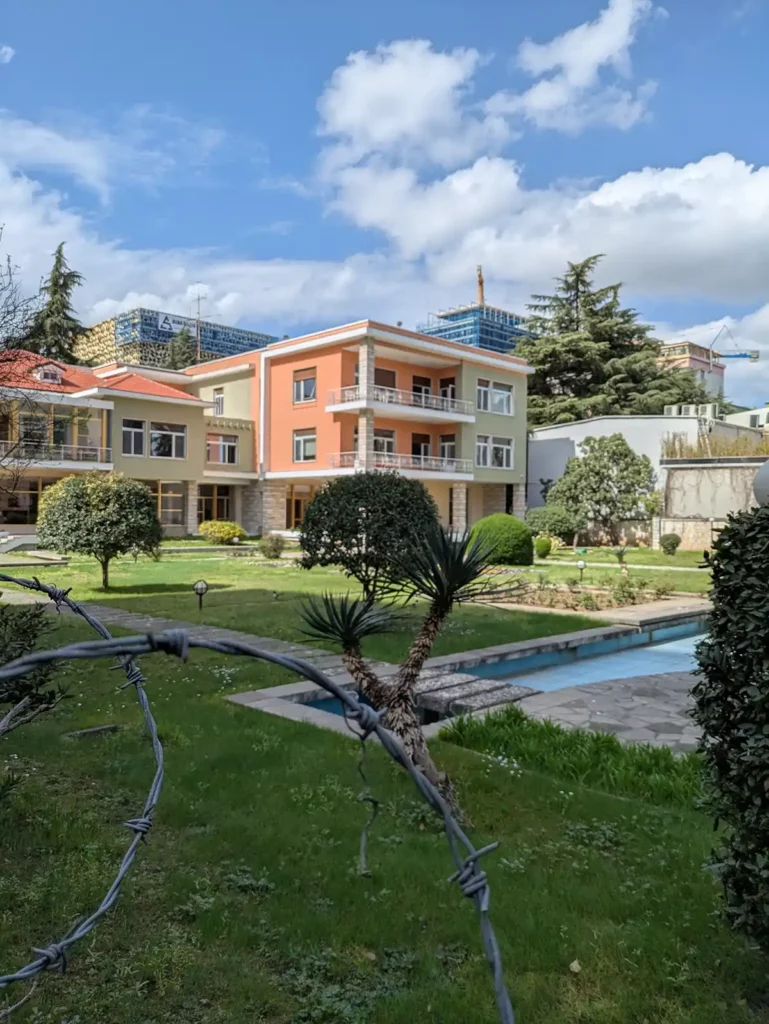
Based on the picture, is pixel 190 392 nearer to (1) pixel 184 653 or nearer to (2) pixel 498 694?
(2) pixel 498 694

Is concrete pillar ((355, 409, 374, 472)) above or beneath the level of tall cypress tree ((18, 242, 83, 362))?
beneath

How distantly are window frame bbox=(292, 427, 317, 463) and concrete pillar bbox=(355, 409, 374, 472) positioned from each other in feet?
8.73

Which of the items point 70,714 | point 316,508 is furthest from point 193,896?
point 316,508

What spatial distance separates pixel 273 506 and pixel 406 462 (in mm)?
6829

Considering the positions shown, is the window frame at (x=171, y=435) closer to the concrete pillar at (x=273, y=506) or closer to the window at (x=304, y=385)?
the concrete pillar at (x=273, y=506)

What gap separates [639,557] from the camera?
2508cm

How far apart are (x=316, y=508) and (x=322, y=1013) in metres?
8.22

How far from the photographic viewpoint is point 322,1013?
7.72 ft

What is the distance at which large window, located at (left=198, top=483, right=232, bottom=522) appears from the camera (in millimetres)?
35125

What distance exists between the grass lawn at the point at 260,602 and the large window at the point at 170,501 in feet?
37.4

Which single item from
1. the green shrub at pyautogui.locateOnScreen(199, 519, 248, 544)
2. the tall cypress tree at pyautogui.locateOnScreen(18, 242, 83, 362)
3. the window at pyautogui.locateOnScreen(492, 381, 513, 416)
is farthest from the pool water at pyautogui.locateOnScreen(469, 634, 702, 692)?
the tall cypress tree at pyautogui.locateOnScreen(18, 242, 83, 362)

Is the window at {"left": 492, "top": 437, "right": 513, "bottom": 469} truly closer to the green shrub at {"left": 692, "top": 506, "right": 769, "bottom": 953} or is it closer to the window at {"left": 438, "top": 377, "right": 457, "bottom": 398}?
the window at {"left": 438, "top": 377, "right": 457, "bottom": 398}

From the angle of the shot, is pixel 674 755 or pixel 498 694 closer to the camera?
pixel 674 755

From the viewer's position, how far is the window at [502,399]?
3691 cm
